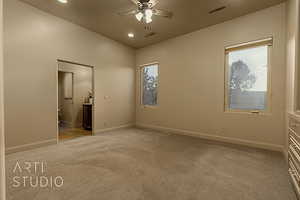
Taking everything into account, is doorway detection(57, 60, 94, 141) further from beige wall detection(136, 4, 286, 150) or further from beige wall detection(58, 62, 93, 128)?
beige wall detection(136, 4, 286, 150)

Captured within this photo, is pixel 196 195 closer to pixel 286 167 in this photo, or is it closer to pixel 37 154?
pixel 286 167

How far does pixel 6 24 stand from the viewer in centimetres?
302

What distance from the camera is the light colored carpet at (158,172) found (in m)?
1.80

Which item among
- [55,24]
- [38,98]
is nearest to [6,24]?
[55,24]

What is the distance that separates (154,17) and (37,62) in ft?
9.69

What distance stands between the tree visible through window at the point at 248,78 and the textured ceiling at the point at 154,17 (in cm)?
93

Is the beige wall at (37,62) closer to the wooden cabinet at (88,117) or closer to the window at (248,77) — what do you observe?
the wooden cabinet at (88,117)

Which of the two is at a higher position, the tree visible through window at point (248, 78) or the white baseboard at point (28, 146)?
the tree visible through window at point (248, 78)

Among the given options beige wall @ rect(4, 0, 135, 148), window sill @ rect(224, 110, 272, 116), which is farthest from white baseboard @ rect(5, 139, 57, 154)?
window sill @ rect(224, 110, 272, 116)

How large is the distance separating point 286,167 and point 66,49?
211 inches

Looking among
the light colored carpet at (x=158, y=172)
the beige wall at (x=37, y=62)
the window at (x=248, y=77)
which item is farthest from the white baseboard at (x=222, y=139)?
the beige wall at (x=37, y=62)

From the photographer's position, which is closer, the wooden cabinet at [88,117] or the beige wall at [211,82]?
the beige wall at [211,82]

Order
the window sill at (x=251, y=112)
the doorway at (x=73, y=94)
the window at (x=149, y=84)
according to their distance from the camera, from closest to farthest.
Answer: the window sill at (x=251, y=112), the window at (x=149, y=84), the doorway at (x=73, y=94)

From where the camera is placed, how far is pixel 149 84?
5.73m
